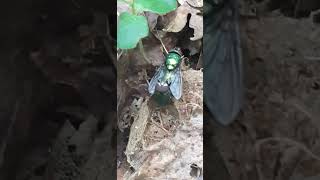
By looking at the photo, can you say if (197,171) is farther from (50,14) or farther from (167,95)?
(50,14)

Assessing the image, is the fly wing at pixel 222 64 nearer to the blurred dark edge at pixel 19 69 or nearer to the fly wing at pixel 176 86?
the fly wing at pixel 176 86

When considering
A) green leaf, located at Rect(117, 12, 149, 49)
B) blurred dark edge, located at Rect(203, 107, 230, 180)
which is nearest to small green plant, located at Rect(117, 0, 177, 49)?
green leaf, located at Rect(117, 12, 149, 49)

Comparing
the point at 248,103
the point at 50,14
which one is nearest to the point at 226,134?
the point at 248,103

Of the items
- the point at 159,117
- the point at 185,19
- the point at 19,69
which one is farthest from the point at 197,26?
the point at 19,69

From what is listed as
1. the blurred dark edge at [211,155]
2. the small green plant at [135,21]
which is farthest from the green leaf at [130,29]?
the blurred dark edge at [211,155]

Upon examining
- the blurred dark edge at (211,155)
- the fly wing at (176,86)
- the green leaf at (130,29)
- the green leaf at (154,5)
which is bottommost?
the blurred dark edge at (211,155)

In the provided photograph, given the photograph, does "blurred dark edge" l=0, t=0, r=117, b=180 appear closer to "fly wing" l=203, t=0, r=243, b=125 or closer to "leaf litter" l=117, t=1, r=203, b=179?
"leaf litter" l=117, t=1, r=203, b=179

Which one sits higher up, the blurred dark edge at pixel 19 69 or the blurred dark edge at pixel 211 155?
the blurred dark edge at pixel 19 69
